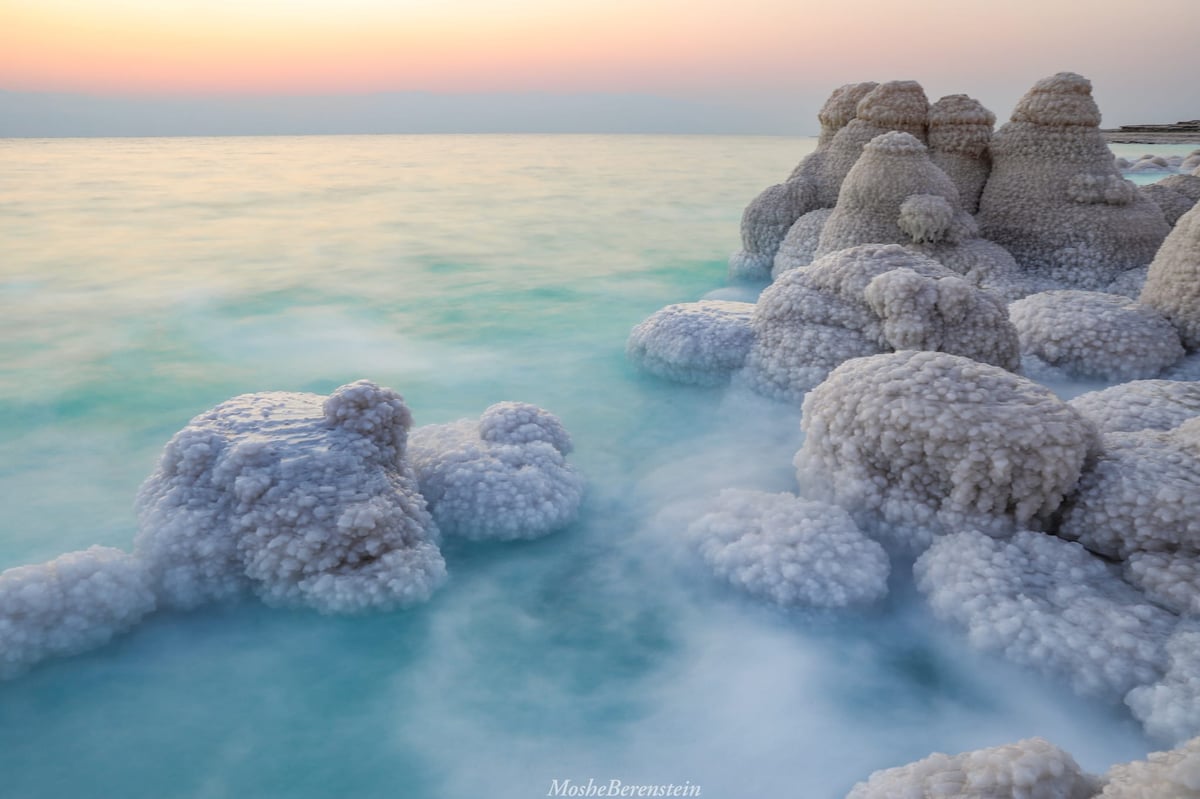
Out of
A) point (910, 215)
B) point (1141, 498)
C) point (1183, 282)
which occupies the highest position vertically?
point (910, 215)

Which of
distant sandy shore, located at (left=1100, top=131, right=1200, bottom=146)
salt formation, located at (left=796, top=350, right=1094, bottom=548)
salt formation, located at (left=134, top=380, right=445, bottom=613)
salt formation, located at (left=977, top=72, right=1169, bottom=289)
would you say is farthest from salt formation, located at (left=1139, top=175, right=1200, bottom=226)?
distant sandy shore, located at (left=1100, top=131, right=1200, bottom=146)

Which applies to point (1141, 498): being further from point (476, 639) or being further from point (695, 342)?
point (695, 342)

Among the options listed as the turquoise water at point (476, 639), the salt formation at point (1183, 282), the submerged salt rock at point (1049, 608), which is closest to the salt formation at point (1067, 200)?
the salt formation at point (1183, 282)

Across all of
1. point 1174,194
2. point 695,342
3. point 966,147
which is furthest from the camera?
point 1174,194

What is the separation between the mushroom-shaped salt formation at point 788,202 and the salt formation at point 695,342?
8.11 feet

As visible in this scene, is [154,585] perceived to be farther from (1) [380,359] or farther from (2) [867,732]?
(1) [380,359]

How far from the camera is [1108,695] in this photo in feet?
6.48

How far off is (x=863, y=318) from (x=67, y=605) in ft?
11.7

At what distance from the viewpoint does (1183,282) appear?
413 cm

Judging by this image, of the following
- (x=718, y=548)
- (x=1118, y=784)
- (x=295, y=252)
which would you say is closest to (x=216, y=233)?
(x=295, y=252)

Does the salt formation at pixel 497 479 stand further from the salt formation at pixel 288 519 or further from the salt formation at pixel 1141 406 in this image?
the salt formation at pixel 1141 406

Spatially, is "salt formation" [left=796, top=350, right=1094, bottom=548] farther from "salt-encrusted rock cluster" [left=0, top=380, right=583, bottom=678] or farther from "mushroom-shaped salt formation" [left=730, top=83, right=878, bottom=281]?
"mushroom-shaped salt formation" [left=730, top=83, right=878, bottom=281]

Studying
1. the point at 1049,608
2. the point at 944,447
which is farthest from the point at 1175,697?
the point at 944,447

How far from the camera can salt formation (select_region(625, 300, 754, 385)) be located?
434 cm
